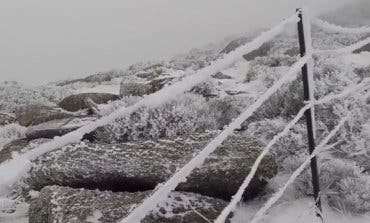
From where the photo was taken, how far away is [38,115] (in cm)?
808

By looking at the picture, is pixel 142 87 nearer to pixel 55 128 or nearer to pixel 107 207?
pixel 55 128

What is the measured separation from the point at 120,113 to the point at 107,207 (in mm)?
2356

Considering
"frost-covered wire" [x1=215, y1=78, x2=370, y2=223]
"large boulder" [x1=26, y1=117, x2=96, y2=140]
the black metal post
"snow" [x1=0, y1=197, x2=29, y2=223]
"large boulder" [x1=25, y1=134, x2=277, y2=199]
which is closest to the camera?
"frost-covered wire" [x1=215, y1=78, x2=370, y2=223]

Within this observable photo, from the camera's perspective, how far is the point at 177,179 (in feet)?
6.27

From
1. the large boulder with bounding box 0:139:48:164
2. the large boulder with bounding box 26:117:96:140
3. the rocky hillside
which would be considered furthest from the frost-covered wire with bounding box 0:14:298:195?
the large boulder with bounding box 26:117:96:140

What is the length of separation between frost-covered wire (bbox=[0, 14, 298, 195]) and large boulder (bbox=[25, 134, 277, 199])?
5.59 ft

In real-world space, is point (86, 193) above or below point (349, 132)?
below

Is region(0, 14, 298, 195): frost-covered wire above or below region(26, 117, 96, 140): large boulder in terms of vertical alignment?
above

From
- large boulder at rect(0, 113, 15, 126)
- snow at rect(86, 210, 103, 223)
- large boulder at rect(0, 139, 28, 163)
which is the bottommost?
snow at rect(86, 210, 103, 223)

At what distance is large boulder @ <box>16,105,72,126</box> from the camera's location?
7702 millimetres

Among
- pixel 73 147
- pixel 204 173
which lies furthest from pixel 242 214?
pixel 73 147

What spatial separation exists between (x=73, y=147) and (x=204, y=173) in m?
1.26

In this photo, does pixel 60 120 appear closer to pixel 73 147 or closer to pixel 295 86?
pixel 73 147

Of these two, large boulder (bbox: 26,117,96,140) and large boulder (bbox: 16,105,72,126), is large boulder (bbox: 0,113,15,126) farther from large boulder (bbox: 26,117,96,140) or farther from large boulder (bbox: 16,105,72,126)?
large boulder (bbox: 26,117,96,140)
